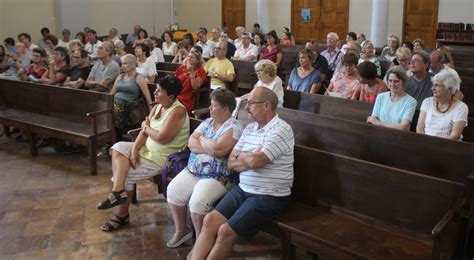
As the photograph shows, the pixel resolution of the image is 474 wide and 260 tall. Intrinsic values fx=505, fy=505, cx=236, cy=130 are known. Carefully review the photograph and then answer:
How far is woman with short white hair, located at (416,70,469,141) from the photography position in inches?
144

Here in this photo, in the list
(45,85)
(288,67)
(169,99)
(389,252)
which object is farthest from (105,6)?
(389,252)

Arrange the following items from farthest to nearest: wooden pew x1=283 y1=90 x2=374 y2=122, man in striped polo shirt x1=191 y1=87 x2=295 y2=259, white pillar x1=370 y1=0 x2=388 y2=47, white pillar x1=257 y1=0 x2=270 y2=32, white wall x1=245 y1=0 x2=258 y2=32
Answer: white wall x1=245 y1=0 x2=258 y2=32 → white pillar x1=257 y1=0 x2=270 y2=32 → white pillar x1=370 y1=0 x2=388 y2=47 → wooden pew x1=283 y1=90 x2=374 y2=122 → man in striped polo shirt x1=191 y1=87 x2=295 y2=259

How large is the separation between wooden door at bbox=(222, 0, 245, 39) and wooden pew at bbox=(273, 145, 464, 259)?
11956 mm

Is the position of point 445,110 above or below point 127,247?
above

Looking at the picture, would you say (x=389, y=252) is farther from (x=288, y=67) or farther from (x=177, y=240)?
(x=288, y=67)

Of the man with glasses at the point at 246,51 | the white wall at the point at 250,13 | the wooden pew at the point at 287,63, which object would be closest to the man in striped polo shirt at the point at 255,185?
the wooden pew at the point at 287,63

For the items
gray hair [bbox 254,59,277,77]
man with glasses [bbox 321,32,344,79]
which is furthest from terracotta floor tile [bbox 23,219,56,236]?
man with glasses [bbox 321,32,344,79]

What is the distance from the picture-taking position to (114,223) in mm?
3914

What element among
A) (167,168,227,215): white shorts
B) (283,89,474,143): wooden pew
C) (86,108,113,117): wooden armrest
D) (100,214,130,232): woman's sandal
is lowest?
(100,214,130,232): woman's sandal

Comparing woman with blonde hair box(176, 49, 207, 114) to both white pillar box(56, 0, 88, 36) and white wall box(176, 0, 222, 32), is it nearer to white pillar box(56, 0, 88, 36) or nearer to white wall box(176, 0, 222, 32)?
white pillar box(56, 0, 88, 36)

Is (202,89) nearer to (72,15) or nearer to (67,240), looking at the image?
(67,240)

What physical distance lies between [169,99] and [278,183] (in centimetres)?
124

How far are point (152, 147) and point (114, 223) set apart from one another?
0.66 metres

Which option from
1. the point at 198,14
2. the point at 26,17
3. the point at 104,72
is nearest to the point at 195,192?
the point at 104,72
